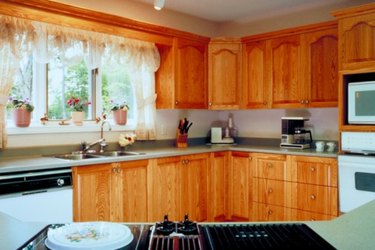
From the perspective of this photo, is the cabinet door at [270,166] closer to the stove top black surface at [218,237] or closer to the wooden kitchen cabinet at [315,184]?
the wooden kitchen cabinet at [315,184]

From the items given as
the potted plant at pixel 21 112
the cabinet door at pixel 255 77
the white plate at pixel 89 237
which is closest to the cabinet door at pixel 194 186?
the cabinet door at pixel 255 77

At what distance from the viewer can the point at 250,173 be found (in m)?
3.93

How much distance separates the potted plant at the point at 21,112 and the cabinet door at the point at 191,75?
151 centimetres

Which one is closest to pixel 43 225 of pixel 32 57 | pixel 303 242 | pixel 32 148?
pixel 303 242

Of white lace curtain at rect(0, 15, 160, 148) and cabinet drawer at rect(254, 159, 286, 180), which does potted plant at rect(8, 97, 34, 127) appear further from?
cabinet drawer at rect(254, 159, 286, 180)

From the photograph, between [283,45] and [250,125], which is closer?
[283,45]

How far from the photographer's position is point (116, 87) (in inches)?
157

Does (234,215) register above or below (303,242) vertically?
below

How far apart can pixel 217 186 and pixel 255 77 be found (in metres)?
1.30

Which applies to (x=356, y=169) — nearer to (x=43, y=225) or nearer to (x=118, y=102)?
(x=118, y=102)

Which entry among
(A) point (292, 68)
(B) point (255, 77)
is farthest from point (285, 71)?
(B) point (255, 77)

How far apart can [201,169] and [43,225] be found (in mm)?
2750

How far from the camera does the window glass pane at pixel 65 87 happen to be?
136 inches

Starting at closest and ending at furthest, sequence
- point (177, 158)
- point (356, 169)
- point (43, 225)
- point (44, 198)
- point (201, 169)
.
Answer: point (43, 225) < point (44, 198) < point (356, 169) < point (177, 158) < point (201, 169)
